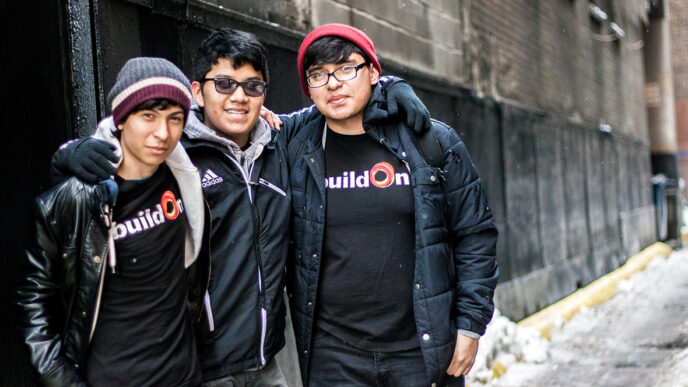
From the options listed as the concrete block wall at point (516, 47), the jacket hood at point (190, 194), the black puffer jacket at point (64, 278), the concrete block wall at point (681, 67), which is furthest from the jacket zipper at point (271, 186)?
the concrete block wall at point (681, 67)

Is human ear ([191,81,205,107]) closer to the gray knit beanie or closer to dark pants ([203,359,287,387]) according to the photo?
the gray knit beanie

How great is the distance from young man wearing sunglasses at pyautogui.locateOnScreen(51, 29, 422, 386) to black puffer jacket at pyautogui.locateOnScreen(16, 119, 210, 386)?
1.74 ft

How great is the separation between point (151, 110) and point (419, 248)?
118 cm

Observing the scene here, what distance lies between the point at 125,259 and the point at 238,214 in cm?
56

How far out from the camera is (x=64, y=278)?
2174 mm

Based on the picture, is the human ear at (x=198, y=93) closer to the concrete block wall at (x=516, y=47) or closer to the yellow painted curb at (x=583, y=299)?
the concrete block wall at (x=516, y=47)

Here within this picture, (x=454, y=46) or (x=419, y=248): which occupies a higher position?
(x=454, y=46)

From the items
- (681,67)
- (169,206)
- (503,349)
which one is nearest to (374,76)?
(169,206)

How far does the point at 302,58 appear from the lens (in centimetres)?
293

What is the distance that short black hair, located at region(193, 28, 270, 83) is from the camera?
2756mm

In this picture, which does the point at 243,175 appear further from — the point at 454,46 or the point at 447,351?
the point at 454,46

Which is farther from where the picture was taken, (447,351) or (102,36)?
(102,36)

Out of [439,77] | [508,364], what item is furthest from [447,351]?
[439,77]

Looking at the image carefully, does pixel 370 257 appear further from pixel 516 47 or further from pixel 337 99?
pixel 516 47
